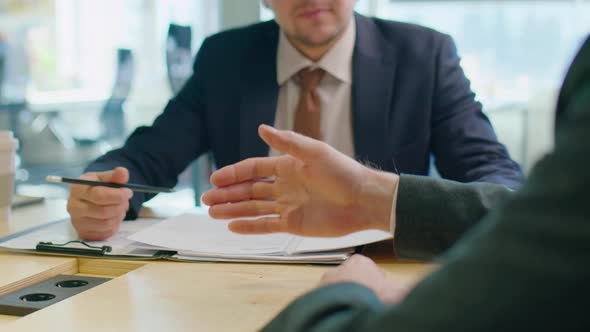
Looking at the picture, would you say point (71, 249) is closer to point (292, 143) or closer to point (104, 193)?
point (104, 193)

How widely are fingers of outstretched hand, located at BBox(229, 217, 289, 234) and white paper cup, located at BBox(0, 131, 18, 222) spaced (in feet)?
2.19

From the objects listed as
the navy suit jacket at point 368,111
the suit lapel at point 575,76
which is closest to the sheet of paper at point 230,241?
the navy suit jacket at point 368,111

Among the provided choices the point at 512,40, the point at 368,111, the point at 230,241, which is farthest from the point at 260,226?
the point at 512,40

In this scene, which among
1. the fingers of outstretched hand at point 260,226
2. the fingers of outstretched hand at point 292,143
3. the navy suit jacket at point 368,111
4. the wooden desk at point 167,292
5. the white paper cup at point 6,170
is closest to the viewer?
the wooden desk at point 167,292

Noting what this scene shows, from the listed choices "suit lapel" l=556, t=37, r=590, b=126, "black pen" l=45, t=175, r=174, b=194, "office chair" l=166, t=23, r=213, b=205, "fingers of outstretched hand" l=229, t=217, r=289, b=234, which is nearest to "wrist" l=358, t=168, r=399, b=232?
"fingers of outstretched hand" l=229, t=217, r=289, b=234

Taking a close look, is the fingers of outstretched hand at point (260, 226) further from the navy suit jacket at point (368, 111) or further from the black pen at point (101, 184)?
the navy suit jacket at point (368, 111)

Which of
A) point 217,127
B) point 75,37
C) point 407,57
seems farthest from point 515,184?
point 75,37

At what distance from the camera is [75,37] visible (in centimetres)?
494

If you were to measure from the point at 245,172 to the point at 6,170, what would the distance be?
0.69 metres

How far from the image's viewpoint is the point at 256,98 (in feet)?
5.73

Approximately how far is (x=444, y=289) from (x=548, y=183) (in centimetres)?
8

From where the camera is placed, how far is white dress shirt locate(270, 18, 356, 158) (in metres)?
1.71

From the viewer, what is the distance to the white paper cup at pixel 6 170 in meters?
1.40

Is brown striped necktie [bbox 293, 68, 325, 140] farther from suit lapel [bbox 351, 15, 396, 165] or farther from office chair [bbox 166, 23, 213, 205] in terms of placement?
office chair [bbox 166, 23, 213, 205]
